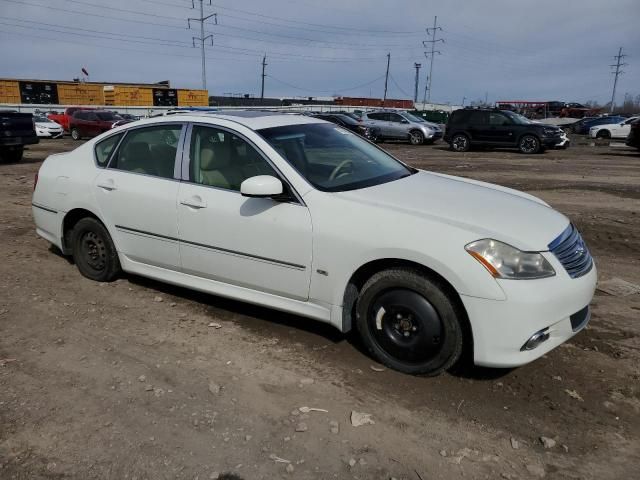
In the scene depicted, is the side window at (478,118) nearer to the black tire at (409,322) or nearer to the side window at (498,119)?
the side window at (498,119)

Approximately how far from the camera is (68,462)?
266 cm

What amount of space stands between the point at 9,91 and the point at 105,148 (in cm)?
4372

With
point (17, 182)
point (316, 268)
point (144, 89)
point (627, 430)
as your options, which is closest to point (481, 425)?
point (627, 430)

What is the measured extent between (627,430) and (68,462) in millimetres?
2912

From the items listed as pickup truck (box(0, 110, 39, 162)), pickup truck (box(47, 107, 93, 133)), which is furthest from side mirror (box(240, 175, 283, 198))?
pickup truck (box(47, 107, 93, 133))

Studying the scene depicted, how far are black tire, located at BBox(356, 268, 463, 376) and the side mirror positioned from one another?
87 centimetres

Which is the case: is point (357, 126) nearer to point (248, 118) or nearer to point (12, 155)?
Result: point (12, 155)

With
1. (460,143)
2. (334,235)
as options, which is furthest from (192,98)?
(334,235)

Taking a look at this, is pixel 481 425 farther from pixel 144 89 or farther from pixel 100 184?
pixel 144 89

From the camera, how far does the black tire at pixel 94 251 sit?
489 cm

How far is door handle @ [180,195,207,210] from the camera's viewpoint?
4.05 meters

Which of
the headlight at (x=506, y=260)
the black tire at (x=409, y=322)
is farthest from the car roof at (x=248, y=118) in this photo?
the headlight at (x=506, y=260)

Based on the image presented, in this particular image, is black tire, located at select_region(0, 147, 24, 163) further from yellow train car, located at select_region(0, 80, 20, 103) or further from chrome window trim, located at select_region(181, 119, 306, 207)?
yellow train car, located at select_region(0, 80, 20, 103)

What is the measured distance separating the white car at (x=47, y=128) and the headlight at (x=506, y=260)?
28073 mm
